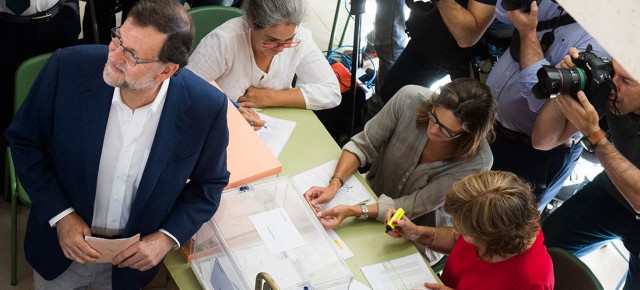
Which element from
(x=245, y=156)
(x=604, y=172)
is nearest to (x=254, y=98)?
(x=245, y=156)

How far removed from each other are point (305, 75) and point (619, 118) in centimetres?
146

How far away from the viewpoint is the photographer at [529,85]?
3.13 meters

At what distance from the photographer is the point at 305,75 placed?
11.9 ft

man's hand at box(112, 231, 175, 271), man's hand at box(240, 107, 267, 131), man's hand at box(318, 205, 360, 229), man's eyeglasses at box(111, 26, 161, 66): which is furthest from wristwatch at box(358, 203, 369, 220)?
man's eyeglasses at box(111, 26, 161, 66)

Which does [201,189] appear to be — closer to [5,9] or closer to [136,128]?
[136,128]

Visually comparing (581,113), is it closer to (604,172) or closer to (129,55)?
(604,172)

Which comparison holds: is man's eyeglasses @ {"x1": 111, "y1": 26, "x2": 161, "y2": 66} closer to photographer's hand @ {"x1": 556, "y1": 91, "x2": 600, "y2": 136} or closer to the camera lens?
the camera lens

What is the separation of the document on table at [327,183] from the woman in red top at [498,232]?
57cm

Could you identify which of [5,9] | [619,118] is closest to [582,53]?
[619,118]

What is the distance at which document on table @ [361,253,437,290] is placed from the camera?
288 cm

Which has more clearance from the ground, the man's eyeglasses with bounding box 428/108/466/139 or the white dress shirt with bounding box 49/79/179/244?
the white dress shirt with bounding box 49/79/179/244

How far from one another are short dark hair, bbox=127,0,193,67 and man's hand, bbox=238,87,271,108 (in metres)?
1.16

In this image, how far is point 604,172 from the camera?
129 inches

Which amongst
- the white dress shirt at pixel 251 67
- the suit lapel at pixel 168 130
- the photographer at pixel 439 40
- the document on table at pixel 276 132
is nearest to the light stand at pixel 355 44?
the white dress shirt at pixel 251 67
